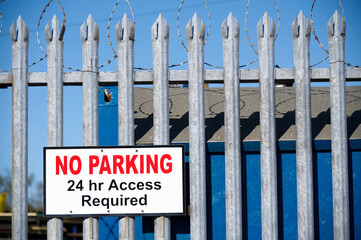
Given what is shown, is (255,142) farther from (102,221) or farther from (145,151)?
(102,221)

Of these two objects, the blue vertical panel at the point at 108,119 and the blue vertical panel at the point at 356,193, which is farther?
the blue vertical panel at the point at 108,119

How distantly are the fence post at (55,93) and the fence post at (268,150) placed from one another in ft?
8.62

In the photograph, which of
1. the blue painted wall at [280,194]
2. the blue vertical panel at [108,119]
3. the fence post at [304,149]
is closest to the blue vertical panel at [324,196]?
the blue painted wall at [280,194]

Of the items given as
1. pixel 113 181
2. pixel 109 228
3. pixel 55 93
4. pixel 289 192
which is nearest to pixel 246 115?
pixel 289 192

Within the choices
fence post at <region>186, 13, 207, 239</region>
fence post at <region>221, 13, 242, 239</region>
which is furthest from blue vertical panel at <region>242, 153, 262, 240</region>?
fence post at <region>186, 13, 207, 239</region>

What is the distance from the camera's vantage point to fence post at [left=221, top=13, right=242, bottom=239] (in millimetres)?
6090

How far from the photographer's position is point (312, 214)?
6176 mm

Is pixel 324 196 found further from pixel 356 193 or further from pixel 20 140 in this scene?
pixel 20 140

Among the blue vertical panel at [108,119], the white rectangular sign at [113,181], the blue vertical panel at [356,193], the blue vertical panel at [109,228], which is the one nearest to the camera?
the white rectangular sign at [113,181]

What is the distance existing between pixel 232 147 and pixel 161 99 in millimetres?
1109

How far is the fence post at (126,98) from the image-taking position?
20.0ft

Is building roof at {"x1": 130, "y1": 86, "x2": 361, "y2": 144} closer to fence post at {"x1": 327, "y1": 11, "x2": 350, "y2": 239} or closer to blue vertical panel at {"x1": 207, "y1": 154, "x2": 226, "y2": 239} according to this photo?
blue vertical panel at {"x1": 207, "y1": 154, "x2": 226, "y2": 239}

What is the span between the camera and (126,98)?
6121 mm

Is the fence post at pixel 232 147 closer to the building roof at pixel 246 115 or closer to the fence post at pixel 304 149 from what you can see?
the building roof at pixel 246 115
